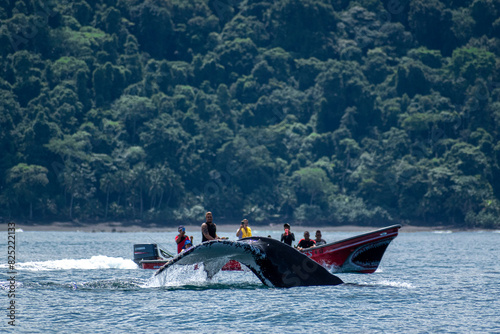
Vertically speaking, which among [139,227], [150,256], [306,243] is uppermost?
[139,227]

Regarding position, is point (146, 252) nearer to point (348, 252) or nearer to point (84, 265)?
point (84, 265)

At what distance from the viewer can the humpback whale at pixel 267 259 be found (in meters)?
20.5

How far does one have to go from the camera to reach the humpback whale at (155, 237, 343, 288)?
67.3 ft

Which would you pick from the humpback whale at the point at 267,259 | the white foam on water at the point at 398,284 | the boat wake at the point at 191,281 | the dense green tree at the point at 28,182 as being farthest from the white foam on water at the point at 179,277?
the dense green tree at the point at 28,182

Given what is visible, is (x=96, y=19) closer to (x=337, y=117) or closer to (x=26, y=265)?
(x=337, y=117)

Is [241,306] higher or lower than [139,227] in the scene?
lower

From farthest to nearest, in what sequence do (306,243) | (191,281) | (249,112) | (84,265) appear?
(249,112) < (84,265) < (306,243) < (191,281)

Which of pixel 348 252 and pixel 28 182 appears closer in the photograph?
pixel 348 252

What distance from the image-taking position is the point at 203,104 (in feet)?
496

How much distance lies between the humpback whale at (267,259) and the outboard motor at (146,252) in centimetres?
1366

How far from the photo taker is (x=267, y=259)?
2095 cm

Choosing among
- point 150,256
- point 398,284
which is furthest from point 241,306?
point 150,256

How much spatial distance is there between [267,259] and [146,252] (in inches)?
627

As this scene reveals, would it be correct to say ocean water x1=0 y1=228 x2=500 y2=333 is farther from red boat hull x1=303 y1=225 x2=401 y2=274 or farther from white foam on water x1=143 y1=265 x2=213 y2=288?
red boat hull x1=303 y1=225 x2=401 y2=274
